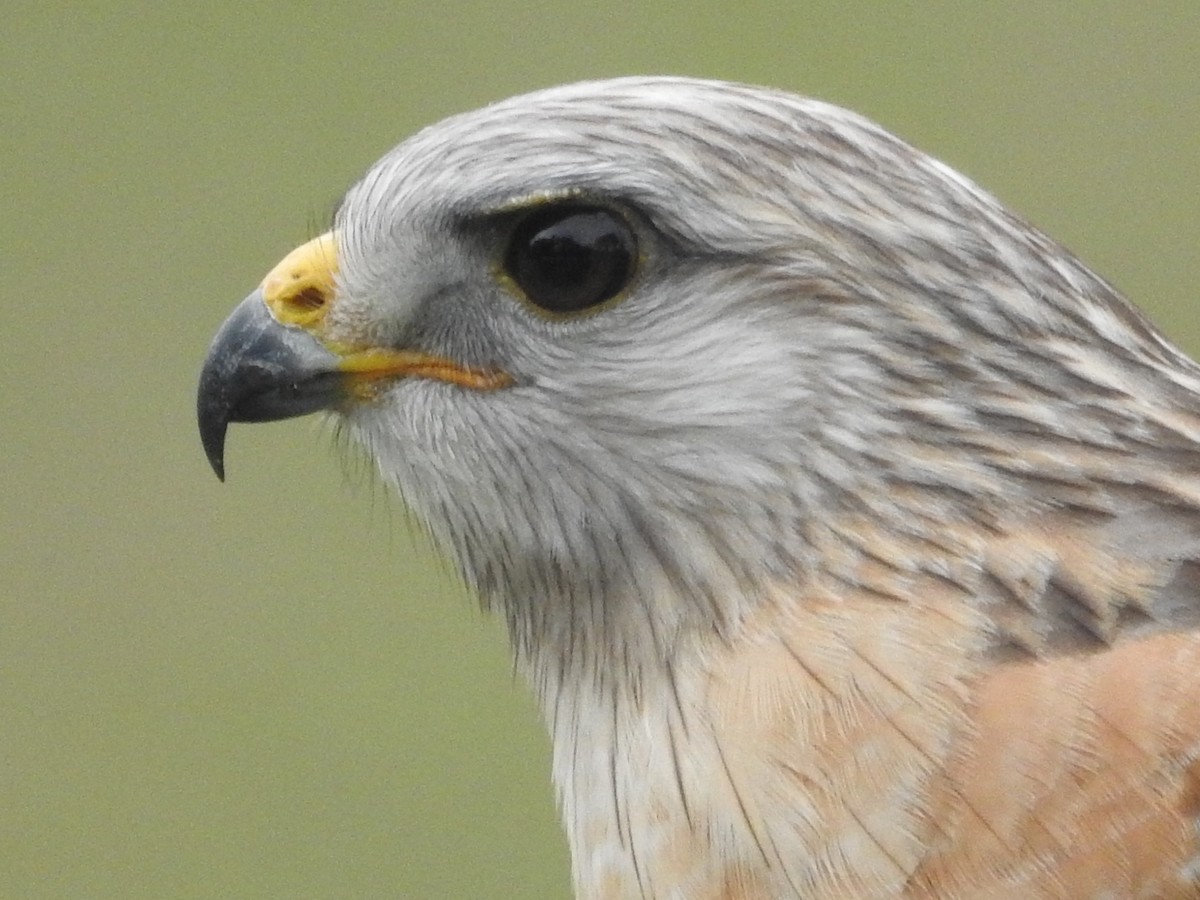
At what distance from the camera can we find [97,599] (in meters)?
6.86

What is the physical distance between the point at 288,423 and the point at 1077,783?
5698 mm

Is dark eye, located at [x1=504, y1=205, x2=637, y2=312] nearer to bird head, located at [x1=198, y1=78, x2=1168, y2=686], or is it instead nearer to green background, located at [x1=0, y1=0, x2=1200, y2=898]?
bird head, located at [x1=198, y1=78, x2=1168, y2=686]

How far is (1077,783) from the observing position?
5.69 ft

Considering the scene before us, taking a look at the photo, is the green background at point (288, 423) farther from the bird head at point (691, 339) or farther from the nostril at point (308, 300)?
the bird head at point (691, 339)

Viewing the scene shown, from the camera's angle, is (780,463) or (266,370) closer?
(780,463)

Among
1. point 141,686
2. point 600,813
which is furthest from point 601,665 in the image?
point 141,686

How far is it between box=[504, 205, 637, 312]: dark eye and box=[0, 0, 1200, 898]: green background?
2827 millimetres

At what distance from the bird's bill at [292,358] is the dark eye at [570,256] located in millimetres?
158

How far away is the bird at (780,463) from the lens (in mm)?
1830

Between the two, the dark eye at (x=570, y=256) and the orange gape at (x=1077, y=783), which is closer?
the orange gape at (x=1077, y=783)

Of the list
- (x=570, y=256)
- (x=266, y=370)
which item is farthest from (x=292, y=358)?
(x=570, y=256)

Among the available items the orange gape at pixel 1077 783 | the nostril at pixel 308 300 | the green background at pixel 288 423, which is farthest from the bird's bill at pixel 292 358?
the green background at pixel 288 423

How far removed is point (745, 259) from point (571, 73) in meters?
5.95

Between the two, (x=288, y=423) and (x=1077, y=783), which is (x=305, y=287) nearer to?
(x=1077, y=783)
